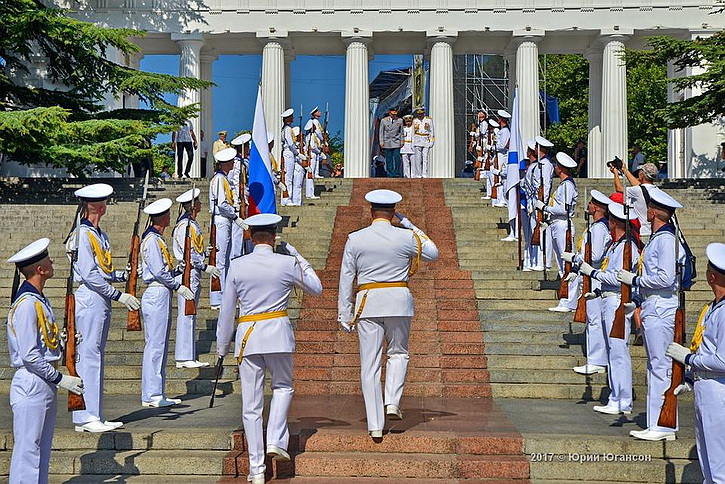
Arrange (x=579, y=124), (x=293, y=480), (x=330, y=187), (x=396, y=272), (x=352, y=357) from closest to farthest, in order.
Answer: (x=293, y=480) → (x=396, y=272) → (x=352, y=357) → (x=330, y=187) → (x=579, y=124)

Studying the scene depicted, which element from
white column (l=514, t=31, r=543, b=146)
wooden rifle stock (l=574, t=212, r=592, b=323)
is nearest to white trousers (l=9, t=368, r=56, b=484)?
wooden rifle stock (l=574, t=212, r=592, b=323)

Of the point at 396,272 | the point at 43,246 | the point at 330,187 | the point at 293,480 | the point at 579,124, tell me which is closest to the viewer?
the point at 43,246

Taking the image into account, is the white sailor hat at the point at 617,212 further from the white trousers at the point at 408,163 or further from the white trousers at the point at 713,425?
the white trousers at the point at 408,163

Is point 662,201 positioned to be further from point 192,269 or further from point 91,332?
point 192,269

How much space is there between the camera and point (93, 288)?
9430 mm

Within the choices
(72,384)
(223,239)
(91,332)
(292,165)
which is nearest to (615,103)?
(292,165)

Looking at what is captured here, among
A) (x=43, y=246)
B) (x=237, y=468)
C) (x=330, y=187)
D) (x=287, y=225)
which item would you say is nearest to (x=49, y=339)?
(x=43, y=246)

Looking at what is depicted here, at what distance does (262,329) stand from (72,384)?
62.3 inches

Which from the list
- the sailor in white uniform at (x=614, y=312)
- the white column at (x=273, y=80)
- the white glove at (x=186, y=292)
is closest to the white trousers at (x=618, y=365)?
the sailor in white uniform at (x=614, y=312)

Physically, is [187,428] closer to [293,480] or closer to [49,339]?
[293,480]

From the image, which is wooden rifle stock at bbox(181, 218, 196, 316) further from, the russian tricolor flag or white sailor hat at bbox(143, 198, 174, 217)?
the russian tricolor flag

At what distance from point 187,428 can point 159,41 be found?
106 feet

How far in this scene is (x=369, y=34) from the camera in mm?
36906

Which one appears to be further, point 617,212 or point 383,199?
point 617,212
